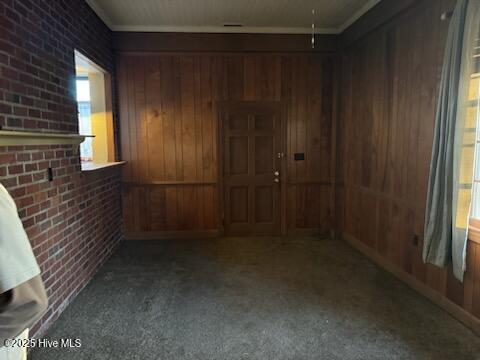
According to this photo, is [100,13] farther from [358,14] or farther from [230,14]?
[358,14]

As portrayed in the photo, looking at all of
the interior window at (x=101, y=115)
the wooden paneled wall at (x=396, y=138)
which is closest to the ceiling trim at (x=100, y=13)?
the interior window at (x=101, y=115)

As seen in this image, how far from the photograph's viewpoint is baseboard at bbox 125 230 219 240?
4.65 meters

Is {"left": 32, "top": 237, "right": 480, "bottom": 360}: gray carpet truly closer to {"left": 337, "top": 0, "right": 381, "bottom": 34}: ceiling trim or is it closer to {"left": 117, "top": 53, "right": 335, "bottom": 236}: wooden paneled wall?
{"left": 117, "top": 53, "right": 335, "bottom": 236}: wooden paneled wall

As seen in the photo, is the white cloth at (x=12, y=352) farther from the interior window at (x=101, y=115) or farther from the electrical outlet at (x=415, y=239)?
the interior window at (x=101, y=115)

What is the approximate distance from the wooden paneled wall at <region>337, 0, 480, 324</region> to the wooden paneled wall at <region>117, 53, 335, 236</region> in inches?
17.0

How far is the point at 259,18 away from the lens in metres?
4.04

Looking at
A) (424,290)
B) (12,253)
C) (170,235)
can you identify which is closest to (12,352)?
(12,253)

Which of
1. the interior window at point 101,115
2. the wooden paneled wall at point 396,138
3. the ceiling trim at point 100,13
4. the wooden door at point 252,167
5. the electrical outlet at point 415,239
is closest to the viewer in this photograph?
the wooden paneled wall at point 396,138

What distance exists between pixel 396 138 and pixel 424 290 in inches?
58.3

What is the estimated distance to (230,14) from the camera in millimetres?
3891

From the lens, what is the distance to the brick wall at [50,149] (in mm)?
2061

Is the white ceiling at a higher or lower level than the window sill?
higher

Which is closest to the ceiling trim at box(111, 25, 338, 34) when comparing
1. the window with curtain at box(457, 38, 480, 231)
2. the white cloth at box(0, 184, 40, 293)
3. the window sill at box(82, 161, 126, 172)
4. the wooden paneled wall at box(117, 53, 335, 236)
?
the wooden paneled wall at box(117, 53, 335, 236)

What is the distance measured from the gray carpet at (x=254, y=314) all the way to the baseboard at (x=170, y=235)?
0.77m
